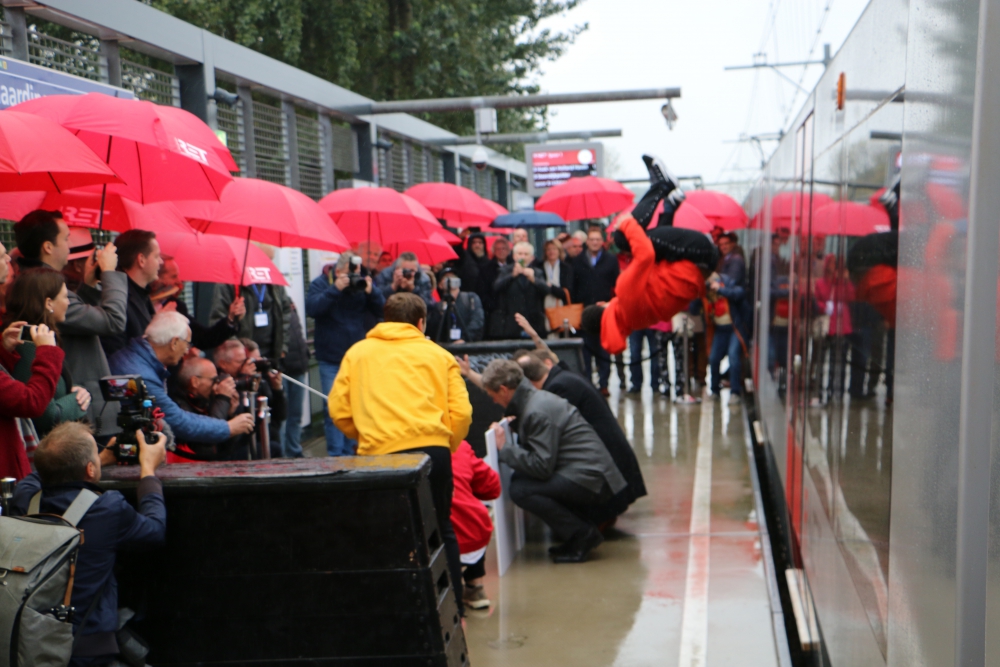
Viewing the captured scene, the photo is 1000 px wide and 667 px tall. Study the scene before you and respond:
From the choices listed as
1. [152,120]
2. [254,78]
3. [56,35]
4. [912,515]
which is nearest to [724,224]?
[254,78]

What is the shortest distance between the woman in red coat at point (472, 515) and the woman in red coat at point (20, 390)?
244 centimetres

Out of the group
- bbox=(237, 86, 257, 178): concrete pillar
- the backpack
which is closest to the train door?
the backpack

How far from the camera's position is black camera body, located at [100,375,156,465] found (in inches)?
176

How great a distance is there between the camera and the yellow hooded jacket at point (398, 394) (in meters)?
5.46

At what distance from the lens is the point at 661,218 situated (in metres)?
7.54

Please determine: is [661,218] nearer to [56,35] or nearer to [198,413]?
[198,413]

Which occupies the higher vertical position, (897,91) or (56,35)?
(56,35)

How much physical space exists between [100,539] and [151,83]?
6.13 metres

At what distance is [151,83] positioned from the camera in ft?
29.8

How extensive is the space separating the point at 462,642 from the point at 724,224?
1337 centimetres

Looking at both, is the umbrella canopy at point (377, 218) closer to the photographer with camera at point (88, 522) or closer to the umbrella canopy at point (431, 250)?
the umbrella canopy at point (431, 250)

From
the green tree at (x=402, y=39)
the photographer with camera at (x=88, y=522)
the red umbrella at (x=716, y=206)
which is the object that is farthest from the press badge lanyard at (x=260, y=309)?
the green tree at (x=402, y=39)

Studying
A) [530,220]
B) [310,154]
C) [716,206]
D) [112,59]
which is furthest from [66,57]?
[716,206]

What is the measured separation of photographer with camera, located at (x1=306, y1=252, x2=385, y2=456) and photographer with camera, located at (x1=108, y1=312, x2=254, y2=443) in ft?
11.1
